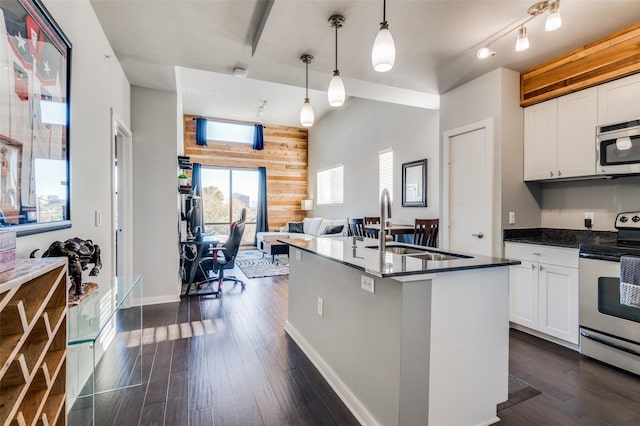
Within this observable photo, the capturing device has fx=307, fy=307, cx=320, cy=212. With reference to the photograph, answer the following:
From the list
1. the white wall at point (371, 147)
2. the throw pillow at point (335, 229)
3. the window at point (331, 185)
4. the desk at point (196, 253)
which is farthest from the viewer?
the window at point (331, 185)

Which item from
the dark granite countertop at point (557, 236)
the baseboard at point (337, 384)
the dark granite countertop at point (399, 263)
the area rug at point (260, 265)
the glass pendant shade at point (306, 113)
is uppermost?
the glass pendant shade at point (306, 113)

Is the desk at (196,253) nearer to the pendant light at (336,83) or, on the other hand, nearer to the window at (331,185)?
the pendant light at (336,83)

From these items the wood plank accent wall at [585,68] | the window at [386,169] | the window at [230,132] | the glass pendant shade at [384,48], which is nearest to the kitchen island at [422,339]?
the glass pendant shade at [384,48]

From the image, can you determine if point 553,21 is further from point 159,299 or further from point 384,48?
point 159,299

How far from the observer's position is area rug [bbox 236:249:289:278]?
5.70 metres

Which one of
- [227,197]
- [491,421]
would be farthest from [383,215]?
[227,197]

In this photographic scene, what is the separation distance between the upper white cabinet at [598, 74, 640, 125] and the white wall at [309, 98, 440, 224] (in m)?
2.11

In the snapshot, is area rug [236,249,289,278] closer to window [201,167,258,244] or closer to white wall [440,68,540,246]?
window [201,167,258,244]

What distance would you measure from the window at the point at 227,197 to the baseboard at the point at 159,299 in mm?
4740

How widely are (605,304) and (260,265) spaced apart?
5.36 metres

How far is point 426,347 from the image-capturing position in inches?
61.7

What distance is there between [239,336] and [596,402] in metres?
2.72

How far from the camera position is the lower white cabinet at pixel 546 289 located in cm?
262

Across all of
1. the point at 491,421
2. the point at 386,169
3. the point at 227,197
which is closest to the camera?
the point at 491,421
